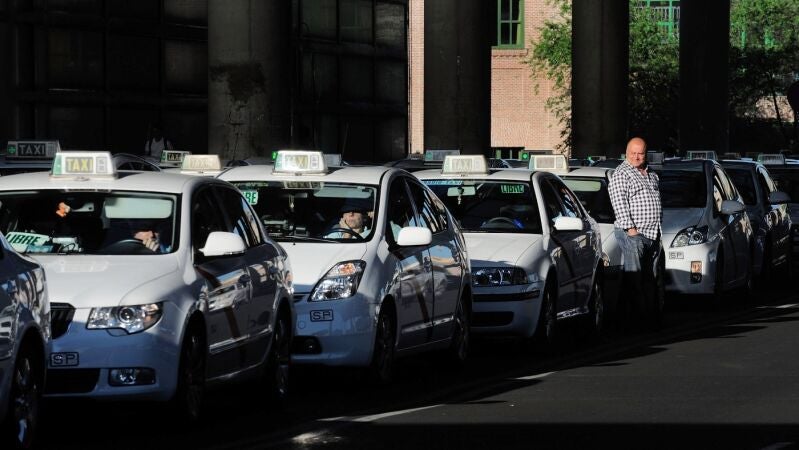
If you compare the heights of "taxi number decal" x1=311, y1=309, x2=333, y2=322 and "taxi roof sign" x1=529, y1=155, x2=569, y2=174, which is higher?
"taxi roof sign" x1=529, y1=155, x2=569, y2=174

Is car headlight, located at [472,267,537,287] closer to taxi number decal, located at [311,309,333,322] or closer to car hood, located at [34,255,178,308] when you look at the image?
taxi number decal, located at [311,309,333,322]

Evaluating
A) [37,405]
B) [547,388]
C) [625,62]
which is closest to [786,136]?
[625,62]

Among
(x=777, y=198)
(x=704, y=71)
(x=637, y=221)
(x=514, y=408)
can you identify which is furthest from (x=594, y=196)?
(x=704, y=71)

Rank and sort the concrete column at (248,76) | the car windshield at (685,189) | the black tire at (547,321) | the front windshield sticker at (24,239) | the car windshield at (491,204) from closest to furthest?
the front windshield sticker at (24,239), the black tire at (547,321), the car windshield at (491,204), the car windshield at (685,189), the concrete column at (248,76)

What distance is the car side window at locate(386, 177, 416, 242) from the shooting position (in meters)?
13.6

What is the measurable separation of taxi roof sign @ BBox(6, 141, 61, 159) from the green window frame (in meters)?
54.3

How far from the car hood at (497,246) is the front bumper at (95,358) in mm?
5917

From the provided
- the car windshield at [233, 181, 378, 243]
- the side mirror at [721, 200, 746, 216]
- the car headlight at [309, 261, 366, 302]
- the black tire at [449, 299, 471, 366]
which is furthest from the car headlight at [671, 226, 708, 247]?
the car headlight at [309, 261, 366, 302]

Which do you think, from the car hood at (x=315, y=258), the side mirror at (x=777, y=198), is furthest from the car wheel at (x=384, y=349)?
the side mirror at (x=777, y=198)

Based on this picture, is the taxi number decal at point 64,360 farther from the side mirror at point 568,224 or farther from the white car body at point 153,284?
the side mirror at point 568,224

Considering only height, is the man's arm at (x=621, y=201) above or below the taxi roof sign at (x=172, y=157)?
below

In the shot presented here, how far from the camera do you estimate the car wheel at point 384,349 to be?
505 inches

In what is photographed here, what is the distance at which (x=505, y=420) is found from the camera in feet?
37.0

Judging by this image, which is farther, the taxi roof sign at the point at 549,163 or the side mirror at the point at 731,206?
the side mirror at the point at 731,206
